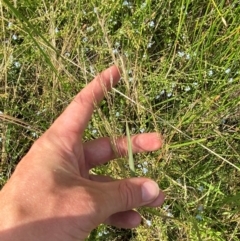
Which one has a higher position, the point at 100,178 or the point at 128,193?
→ the point at 128,193

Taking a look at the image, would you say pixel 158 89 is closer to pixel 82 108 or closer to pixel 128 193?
pixel 82 108

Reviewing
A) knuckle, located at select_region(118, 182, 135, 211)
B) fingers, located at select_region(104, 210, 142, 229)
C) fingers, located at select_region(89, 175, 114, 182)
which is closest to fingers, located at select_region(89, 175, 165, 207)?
fingers, located at select_region(89, 175, 114, 182)

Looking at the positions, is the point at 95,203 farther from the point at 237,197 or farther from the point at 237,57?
the point at 237,57

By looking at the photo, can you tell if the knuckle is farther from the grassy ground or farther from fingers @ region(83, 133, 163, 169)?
the grassy ground

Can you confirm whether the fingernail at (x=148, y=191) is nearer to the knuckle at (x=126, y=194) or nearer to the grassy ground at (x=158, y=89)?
the knuckle at (x=126, y=194)

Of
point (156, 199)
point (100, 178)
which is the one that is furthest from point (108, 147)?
point (156, 199)

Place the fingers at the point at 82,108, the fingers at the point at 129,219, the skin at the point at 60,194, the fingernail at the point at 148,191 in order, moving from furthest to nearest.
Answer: the fingers at the point at 129,219
the fingers at the point at 82,108
the fingernail at the point at 148,191
the skin at the point at 60,194

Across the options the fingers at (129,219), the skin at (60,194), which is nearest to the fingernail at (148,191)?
the skin at (60,194)
